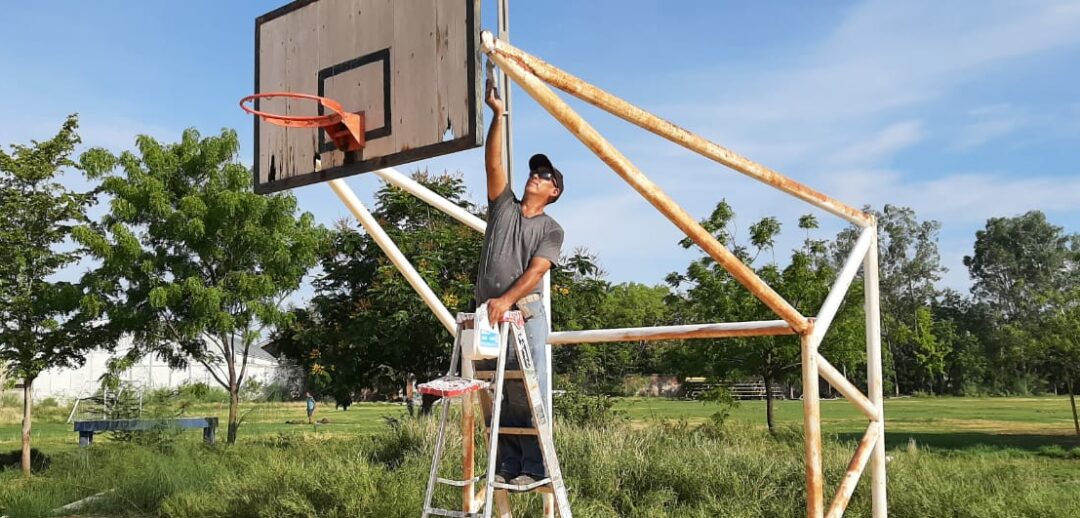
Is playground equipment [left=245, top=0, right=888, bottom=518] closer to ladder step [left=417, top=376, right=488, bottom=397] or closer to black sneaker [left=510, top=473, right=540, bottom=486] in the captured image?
black sneaker [left=510, top=473, right=540, bottom=486]

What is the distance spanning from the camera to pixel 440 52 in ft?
15.1

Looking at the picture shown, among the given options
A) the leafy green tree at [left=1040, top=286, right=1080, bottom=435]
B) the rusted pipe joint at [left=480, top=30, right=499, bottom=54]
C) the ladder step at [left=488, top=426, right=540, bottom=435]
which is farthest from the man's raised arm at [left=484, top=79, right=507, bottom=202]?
the leafy green tree at [left=1040, top=286, right=1080, bottom=435]

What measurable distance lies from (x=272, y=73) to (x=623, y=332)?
269 centimetres

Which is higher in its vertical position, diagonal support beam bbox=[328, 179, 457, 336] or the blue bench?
diagonal support beam bbox=[328, 179, 457, 336]

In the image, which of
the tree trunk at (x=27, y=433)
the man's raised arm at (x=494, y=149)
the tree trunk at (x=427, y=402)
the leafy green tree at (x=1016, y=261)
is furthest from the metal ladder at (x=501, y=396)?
the leafy green tree at (x=1016, y=261)

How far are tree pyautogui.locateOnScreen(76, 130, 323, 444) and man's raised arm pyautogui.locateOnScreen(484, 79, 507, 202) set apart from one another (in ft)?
30.7

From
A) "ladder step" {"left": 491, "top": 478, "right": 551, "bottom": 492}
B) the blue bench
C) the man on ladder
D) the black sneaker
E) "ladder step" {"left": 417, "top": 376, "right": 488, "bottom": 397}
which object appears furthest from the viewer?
the blue bench

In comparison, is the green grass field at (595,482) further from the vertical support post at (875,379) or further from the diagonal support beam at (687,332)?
the diagonal support beam at (687,332)

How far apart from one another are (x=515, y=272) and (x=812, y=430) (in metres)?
1.73

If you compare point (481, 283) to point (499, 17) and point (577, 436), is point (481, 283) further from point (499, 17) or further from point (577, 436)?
point (577, 436)

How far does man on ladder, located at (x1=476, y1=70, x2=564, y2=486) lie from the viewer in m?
4.35

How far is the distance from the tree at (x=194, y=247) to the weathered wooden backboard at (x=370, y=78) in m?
7.83

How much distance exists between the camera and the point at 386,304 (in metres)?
11.9

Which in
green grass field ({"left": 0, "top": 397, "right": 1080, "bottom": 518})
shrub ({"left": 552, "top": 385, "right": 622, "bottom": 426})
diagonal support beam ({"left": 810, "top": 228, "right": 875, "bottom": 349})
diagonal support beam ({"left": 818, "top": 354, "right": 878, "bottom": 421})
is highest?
diagonal support beam ({"left": 810, "top": 228, "right": 875, "bottom": 349})
